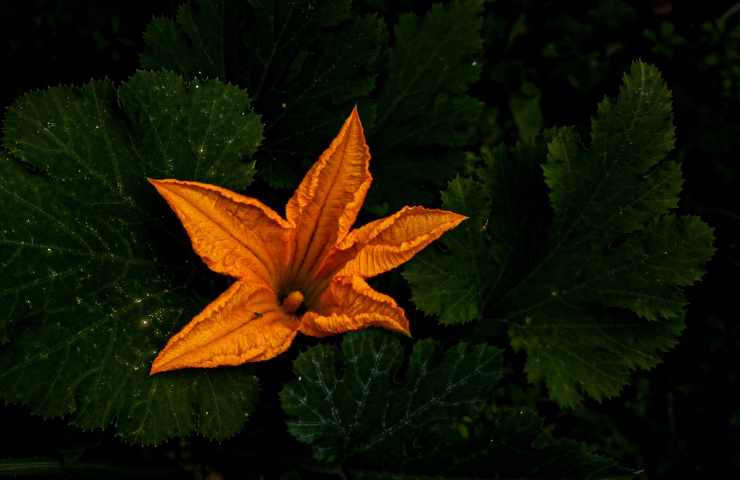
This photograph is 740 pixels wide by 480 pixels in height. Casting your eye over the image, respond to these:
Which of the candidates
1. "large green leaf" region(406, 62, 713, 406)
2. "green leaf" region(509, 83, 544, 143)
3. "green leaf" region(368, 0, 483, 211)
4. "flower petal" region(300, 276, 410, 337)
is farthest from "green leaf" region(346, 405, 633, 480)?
"green leaf" region(509, 83, 544, 143)

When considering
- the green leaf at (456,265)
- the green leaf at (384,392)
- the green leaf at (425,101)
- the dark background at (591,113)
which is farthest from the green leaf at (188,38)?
the green leaf at (384,392)

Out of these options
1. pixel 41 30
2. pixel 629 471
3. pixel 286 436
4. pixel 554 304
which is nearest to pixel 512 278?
pixel 554 304

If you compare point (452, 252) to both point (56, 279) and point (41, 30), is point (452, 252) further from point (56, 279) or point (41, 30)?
point (41, 30)

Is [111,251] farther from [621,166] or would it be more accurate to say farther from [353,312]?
[621,166]

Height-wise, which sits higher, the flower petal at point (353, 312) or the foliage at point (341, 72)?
the foliage at point (341, 72)

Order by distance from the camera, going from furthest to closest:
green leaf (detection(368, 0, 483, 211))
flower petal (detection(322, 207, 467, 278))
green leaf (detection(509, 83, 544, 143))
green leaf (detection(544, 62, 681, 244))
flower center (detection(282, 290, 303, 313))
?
green leaf (detection(509, 83, 544, 143))
green leaf (detection(368, 0, 483, 211))
green leaf (detection(544, 62, 681, 244))
flower center (detection(282, 290, 303, 313))
flower petal (detection(322, 207, 467, 278))

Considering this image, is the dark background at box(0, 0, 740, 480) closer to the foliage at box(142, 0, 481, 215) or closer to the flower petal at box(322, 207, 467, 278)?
the foliage at box(142, 0, 481, 215)

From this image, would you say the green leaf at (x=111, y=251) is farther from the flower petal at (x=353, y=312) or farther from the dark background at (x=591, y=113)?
the dark background at (x=591, y=113)
